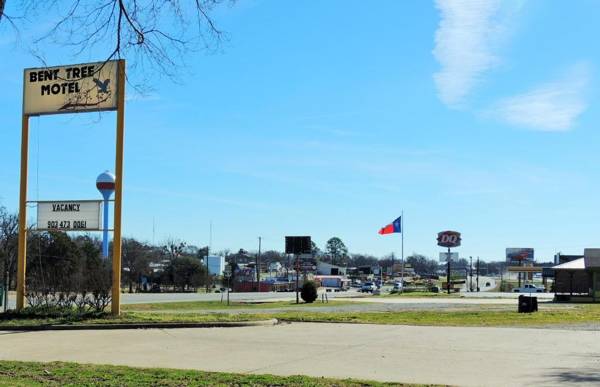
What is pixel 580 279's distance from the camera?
182 feet

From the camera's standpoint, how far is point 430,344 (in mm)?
14242

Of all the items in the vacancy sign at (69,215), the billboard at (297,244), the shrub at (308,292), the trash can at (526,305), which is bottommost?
the shrub at (308,292)

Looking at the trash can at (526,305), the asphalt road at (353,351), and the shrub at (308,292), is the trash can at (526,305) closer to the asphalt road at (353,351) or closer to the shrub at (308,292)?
the asphalt road at (353,351)

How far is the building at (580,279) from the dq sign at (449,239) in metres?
32.3

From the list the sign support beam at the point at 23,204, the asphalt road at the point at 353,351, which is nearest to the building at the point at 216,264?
the sign support beam at the point at 23,204

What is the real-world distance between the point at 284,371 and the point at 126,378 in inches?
95.7

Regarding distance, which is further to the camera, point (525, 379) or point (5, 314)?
point (5, 314)

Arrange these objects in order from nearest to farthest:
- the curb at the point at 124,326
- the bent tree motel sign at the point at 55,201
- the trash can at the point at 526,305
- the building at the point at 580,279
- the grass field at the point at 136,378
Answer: the grass field at the point at 136,378, the curb at the point at 124,326, the bent tree motel sign at the point at 55,201, the trash can at the point at 526,305, the building at the point at 580,279

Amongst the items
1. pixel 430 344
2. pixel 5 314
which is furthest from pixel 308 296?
pixel 430 344

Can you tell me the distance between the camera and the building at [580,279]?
A: 1929 inches

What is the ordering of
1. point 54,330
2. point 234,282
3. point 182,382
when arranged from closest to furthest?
1. point 182,382
2. point 54,330
3. point 234,282

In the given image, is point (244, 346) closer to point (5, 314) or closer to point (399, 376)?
point (399, 376)

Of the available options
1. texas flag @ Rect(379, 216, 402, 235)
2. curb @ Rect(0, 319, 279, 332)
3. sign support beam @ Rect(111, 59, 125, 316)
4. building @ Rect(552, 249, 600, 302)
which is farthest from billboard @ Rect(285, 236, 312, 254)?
curb @ Rect(0, 319, 279, 332)

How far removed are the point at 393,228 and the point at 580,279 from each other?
24320 millimetres
